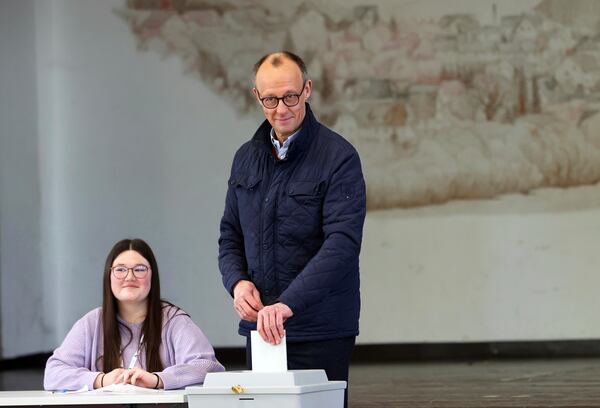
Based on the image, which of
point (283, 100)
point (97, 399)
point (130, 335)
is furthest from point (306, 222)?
point (130, 335)

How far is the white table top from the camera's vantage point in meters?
2.76

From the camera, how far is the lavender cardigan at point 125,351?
3422 mm

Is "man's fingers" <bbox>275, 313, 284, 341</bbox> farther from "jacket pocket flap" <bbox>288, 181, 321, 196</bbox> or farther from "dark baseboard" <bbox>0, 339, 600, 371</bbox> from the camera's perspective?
"dark baseboard" <bbox>0, 339, 600, 371</bbox>

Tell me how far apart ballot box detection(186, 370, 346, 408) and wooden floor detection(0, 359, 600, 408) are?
10.9ft

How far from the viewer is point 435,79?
9.70 meters

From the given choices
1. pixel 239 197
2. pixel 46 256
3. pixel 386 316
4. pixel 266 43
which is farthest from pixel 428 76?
pixel 239 197

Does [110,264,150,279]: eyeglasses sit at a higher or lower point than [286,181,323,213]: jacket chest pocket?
lower

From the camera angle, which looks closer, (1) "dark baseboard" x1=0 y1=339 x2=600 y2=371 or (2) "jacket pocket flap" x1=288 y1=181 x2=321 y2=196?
(2) "jacket pocket flap" x1=288 y1=181 x2=321 y2=196

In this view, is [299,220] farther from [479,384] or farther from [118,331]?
[479,384]

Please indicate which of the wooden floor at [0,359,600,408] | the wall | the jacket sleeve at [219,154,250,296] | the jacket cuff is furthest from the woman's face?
the wall

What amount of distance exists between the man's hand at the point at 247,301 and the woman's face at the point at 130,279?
2.42 ft

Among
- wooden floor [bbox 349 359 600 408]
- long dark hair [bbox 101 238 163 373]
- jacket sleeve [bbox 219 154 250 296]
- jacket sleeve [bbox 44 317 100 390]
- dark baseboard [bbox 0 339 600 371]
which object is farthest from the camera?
dark baseboard [bbox 0 339 600 371]

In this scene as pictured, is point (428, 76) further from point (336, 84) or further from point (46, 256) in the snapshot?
point (46, 256)

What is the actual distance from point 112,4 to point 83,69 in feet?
2.15
